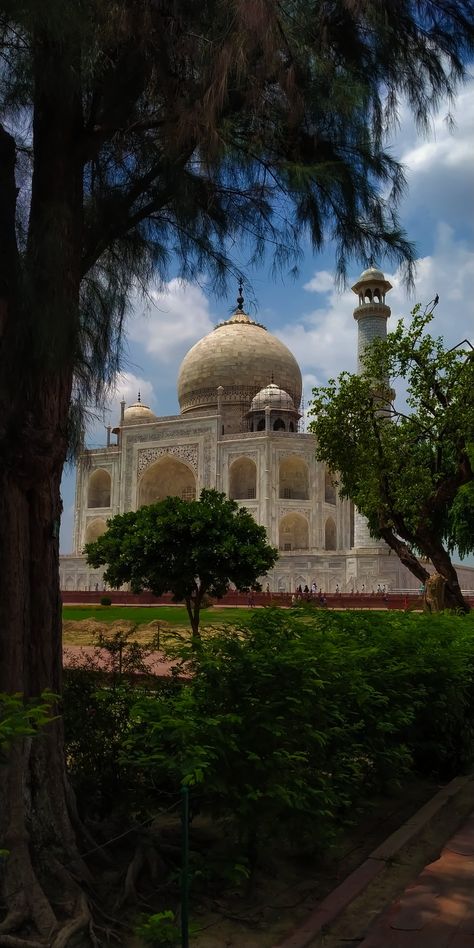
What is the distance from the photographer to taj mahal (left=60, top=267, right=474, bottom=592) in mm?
29594

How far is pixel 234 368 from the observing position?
38500 millimetres

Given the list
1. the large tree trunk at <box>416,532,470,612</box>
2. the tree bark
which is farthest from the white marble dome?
the large tree trunk at <box>416,532,470,612</box>

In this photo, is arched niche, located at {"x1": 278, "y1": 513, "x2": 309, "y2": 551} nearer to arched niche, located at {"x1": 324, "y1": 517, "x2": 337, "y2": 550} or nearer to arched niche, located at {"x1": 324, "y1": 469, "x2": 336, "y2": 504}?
arched niche, located at {"x1": 324, "y1": 517, "x2": 337, "y2": 550}

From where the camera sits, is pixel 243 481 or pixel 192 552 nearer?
pixel 192 552

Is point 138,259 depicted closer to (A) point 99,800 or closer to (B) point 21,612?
(B) point 21,612

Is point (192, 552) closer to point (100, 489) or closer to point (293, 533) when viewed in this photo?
point (293, 533)

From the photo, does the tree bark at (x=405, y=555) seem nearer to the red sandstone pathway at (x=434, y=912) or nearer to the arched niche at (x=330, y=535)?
the red sandstone pathway at (x=434, y=912)

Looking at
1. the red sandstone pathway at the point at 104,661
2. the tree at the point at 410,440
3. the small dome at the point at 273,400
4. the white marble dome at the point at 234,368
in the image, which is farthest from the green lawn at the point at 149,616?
the white marble dome at the point at 234,368

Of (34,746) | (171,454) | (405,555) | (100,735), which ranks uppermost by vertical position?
(171,454)

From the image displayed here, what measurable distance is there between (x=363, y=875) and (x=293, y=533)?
31.3m

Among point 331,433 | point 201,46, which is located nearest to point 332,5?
point 201,46

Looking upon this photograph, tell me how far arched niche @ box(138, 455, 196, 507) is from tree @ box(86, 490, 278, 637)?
2335 cm

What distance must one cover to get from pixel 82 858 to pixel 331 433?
7.82 meters

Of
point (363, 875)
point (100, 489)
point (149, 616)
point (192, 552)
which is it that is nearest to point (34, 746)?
point (363, 875)
